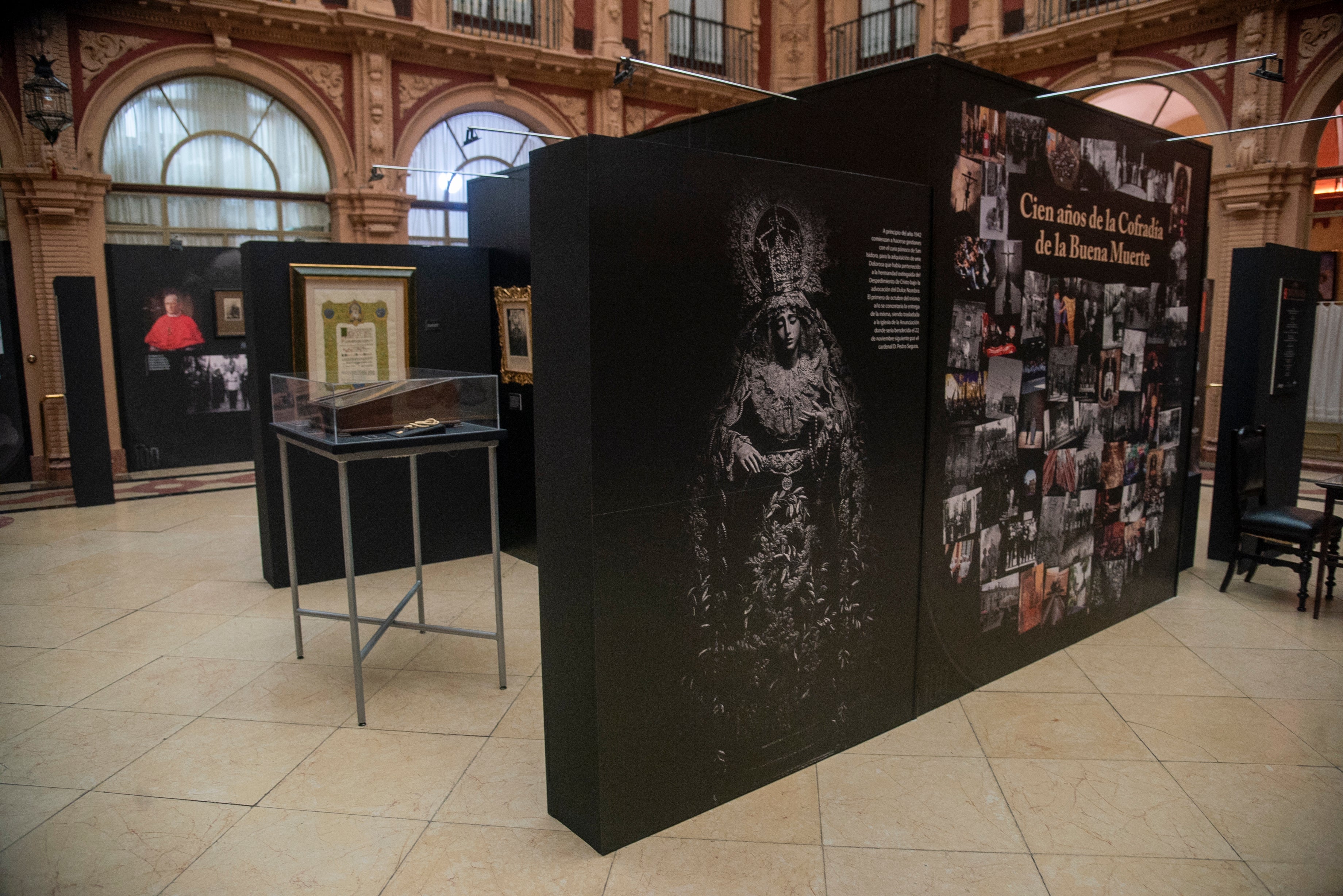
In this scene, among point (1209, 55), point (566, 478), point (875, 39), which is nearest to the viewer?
point (566, 478)

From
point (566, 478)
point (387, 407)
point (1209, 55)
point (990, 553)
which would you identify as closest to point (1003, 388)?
point (990, 553)

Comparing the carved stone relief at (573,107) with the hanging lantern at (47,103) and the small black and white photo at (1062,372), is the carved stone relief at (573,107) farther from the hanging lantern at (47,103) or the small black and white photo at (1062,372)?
the small black and white photo at (1062,372)

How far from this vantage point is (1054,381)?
4086 mm

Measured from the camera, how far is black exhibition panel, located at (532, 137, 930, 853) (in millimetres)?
2584

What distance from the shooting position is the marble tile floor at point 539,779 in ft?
8.58

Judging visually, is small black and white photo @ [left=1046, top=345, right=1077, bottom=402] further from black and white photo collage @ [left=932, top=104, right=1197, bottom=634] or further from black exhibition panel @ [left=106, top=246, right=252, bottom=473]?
black exhibition panel @ [left=106, top=246, right=252, bottom=473]

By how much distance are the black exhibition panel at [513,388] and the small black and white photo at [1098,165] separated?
331 centimetres

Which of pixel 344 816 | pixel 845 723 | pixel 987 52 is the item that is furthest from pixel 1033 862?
pixel 987 52

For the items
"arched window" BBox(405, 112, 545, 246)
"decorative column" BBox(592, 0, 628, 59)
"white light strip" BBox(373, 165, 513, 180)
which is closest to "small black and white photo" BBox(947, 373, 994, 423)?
"white light strip" BBox(373, 165, 513, 180)

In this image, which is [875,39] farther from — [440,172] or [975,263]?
[975,263]

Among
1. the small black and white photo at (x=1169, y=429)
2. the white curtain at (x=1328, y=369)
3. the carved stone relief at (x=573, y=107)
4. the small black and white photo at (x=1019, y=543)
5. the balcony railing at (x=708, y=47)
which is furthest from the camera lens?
the balcony railing at (x=708, y=47)

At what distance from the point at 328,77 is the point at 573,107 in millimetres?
3435

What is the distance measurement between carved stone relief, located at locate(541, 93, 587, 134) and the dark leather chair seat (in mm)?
10077

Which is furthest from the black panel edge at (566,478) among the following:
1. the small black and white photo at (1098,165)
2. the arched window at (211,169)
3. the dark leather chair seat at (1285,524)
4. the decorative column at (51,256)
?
the arched window at (211,169)
